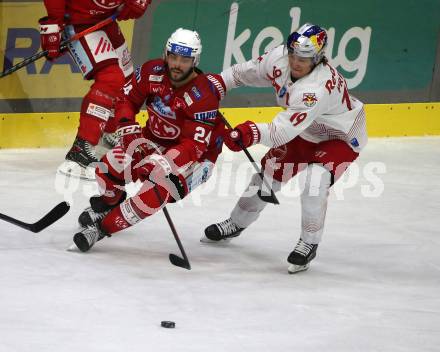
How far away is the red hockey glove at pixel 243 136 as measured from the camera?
4.89m

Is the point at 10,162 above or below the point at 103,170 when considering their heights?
→ below

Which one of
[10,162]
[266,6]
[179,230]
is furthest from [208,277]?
[266,6]

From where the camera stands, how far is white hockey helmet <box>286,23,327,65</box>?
495 centimetres

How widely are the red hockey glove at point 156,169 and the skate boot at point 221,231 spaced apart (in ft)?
2.01

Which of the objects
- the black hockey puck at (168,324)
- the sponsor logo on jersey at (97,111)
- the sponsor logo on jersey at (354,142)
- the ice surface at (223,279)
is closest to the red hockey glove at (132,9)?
the sponsor logo on jersey at (97,111)

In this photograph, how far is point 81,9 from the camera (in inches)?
257

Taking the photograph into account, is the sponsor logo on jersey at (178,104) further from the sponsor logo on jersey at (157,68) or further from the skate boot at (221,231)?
the skate boot at (221,231)

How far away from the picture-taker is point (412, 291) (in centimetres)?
492

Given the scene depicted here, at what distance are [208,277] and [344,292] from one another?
584 millimetres

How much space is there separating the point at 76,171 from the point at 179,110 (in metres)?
1.68

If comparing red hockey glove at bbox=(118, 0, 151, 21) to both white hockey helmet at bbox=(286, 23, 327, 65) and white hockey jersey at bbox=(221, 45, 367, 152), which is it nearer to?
white hockey jersey at bbox=(221, 45, 367, 152)

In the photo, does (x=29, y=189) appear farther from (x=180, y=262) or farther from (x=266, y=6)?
(x=266, y=6)

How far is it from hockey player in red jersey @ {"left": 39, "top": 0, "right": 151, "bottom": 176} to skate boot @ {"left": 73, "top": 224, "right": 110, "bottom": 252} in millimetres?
1459

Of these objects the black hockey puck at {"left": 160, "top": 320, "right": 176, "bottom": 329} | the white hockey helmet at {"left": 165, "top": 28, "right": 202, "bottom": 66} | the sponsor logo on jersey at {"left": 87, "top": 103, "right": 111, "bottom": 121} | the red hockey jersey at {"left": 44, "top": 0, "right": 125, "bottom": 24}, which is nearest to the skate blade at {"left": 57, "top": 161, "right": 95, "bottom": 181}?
the sponsor logo on jersey at {"left": 87, "top": 103, "right": 111, "bottom": 121}
